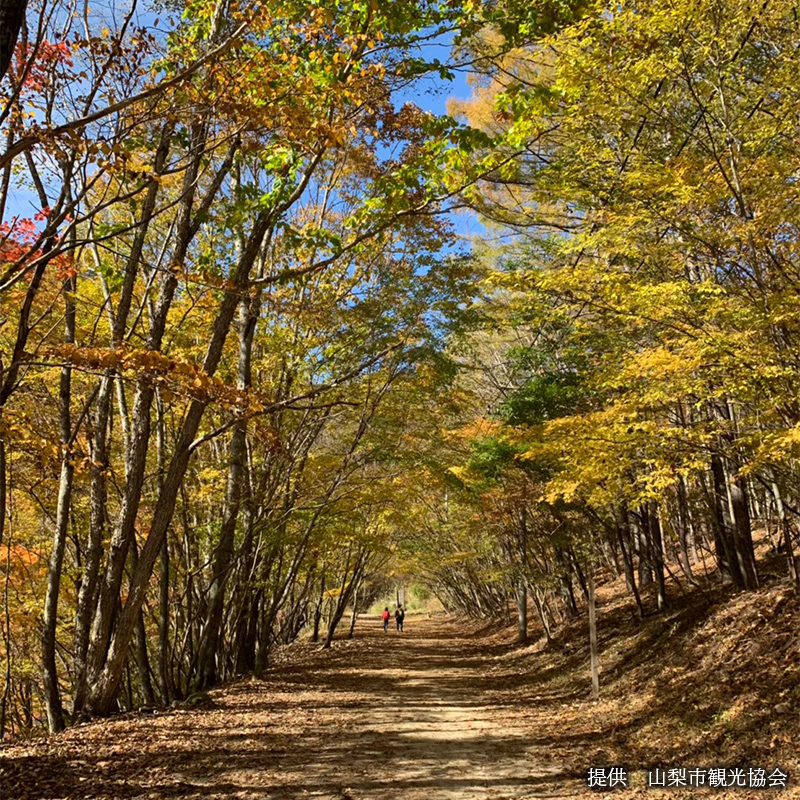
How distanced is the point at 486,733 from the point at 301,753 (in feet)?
8.35

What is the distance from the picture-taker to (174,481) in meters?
7.06

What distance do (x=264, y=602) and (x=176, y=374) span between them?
33.4ft

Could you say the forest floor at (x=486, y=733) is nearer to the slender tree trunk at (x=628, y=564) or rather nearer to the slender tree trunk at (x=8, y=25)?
the slender tree trunk at (x=628, y=564)

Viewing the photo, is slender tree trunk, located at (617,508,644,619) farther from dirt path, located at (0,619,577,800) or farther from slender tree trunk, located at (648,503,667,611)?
dirt path, located at (0,619,577,800)

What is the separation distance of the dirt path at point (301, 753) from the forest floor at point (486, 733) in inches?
1.0

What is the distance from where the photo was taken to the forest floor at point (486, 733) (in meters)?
5.29

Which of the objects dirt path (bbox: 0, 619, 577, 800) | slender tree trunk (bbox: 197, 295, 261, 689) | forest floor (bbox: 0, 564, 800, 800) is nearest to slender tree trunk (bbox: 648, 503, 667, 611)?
forest floor (bbox: 0, 564, 800, 800)

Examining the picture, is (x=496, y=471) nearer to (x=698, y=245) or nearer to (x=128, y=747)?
(x=698, y=245)

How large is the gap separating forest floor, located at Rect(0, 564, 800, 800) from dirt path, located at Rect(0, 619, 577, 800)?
26 mm

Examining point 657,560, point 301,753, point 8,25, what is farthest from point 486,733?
point 8,25

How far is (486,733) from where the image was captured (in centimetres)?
776

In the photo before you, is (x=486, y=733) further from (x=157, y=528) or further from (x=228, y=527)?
(x=228, y=527)

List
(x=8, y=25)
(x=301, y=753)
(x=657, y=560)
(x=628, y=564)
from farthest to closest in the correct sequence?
(x=628, y=564) → (x=657, y=560) → (x=301, y=753) → (x=8, y=25)

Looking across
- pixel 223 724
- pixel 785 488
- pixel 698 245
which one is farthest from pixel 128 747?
pixel 698 245
